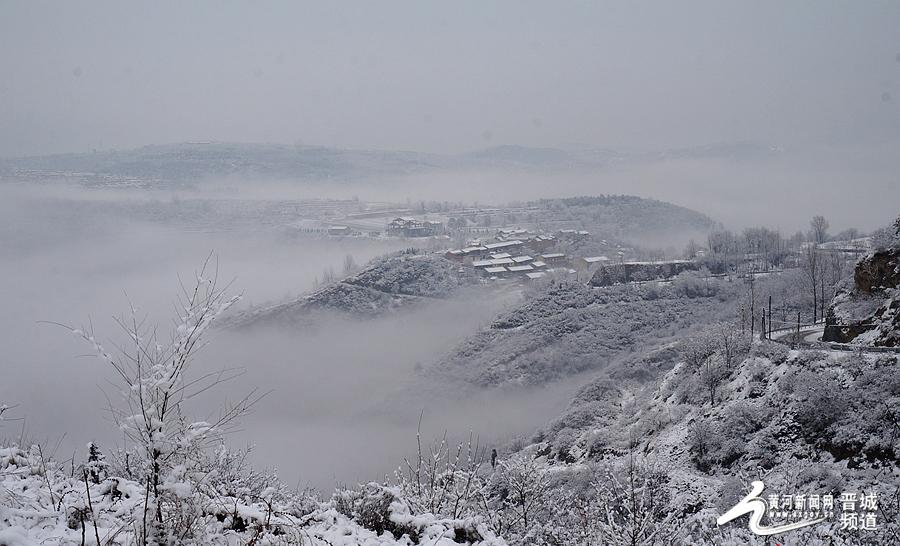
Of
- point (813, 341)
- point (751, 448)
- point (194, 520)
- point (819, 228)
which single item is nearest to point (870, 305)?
point (813, 341)

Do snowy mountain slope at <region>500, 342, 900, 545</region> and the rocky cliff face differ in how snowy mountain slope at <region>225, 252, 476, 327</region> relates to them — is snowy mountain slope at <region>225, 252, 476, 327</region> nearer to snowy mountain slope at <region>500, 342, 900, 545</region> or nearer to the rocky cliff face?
snowy mountain slope at <region>500, 342, 900, 545</region>

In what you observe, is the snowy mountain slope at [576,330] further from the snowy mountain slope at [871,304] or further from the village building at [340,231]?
the village building at [340,231]

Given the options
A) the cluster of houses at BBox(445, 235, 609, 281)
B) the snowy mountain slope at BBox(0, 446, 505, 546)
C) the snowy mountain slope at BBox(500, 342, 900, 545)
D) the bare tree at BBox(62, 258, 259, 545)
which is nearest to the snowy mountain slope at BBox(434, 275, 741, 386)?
the cluster of houses at BBox(445, 235, 609, 281)

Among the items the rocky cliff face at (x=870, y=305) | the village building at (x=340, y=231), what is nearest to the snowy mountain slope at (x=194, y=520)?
the rocky cliff face at (x=870, y=305)

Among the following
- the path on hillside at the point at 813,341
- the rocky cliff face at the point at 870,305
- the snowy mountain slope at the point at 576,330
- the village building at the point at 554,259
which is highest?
the rocky cliff face at the point at 870,305

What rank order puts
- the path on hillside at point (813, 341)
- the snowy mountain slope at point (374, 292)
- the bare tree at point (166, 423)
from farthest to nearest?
the snowy mountain slope at point (374, 292) < the path on hillside at point (813, 341) < the bare tree at point (166, 423)

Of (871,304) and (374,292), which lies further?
(374,292)

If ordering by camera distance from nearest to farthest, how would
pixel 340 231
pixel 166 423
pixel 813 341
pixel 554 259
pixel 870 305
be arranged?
pixel 166 423 → pixel 870 305 → pixel 813 341 → pixel 554 259 → pixel 340 231

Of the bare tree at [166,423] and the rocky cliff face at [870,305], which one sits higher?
the bare tree at [166,423]

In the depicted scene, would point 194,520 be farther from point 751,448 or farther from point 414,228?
point 414,228
